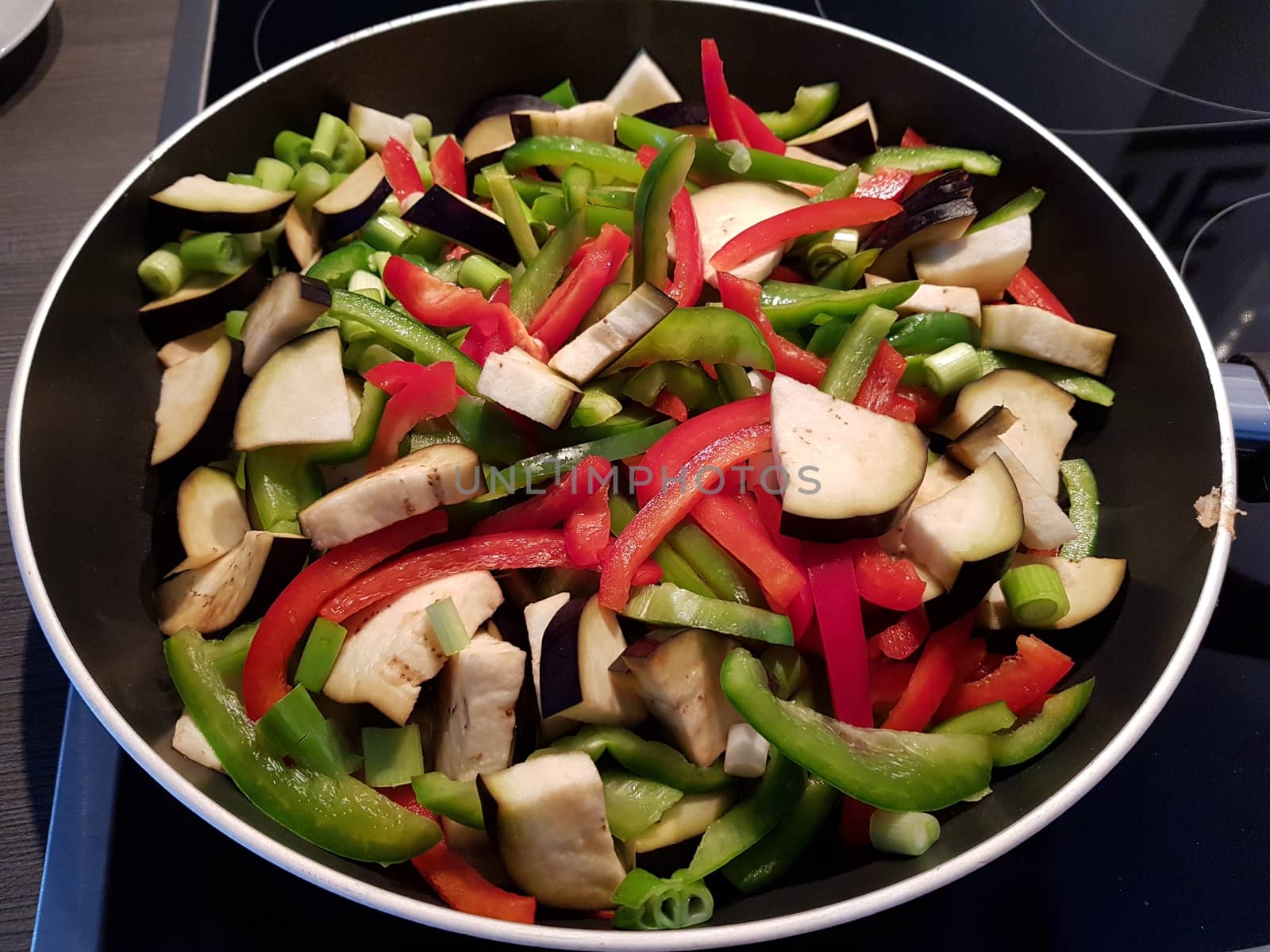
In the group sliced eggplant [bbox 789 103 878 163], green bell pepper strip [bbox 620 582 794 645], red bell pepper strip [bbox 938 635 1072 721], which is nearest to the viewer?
green bell pepper strip [bbox 620 582 794 645]

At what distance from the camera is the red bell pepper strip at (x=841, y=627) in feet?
3.70

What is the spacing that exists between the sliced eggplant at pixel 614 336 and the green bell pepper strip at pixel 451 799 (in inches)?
22.3

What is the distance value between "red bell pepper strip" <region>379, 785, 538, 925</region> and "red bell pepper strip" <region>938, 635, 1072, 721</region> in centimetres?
65

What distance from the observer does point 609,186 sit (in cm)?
166

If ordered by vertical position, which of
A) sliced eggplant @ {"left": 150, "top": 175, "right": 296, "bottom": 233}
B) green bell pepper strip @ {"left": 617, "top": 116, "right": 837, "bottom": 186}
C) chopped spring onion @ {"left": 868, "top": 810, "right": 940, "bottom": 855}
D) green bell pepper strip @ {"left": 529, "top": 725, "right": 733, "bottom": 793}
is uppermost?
green bell pepper strip @ {"left": 617, "top": 116, "right": 837, "bottom": 186}

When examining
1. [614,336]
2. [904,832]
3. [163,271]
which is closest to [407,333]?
[614,336]

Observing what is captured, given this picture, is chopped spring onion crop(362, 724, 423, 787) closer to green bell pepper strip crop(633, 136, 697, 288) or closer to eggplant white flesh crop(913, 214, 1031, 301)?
green bell pepper strip crop(633, 136, 697, 288)

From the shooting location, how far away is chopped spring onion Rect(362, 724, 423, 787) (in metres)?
1.13

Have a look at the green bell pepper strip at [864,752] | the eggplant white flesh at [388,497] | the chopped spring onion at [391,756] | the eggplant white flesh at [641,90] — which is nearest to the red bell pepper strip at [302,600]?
the eggplant white flesh at [388,497]

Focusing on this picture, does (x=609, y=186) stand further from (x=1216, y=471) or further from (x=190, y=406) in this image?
(x=1216, y=471)

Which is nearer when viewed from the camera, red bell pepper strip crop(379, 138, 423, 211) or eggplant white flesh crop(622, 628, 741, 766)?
eggplant white flesh crop(622, 628, 741, 766)

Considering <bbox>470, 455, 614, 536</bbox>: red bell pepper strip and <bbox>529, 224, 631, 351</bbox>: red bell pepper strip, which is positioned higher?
<bbox>529, 224, 631, 351</bbox>: red bell pepper strip

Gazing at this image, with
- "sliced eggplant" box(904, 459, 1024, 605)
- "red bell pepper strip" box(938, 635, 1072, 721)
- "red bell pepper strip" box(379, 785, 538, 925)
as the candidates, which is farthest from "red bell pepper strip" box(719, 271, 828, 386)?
"red bell pepper strip" box(379, 785, 538, 925)

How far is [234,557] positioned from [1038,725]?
1178mm
